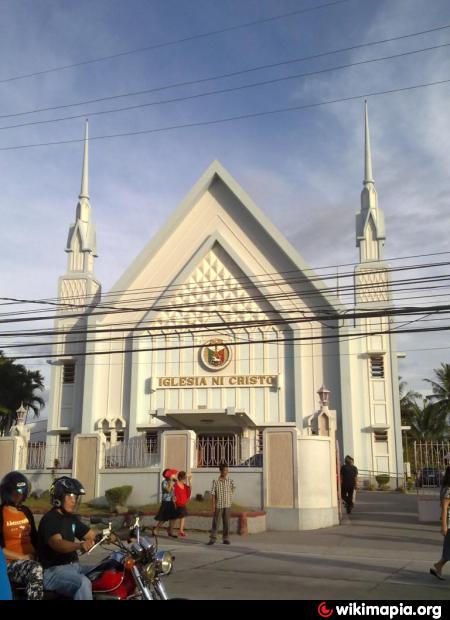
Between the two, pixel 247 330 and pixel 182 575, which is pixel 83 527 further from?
pixel 247 330

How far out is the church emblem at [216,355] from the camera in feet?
101

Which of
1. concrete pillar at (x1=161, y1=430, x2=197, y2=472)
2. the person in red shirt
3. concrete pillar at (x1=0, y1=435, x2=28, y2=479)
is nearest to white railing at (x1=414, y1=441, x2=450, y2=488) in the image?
concrete pillar at (x1=161, y1=430, x2=197, y2=472)

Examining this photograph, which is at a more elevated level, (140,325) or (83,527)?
(140,325)

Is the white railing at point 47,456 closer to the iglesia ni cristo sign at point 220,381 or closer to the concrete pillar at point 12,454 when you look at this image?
the concrete pillar at point 12,454

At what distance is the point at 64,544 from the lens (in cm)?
530

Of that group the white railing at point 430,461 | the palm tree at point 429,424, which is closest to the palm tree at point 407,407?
the palm tree at point 429,424

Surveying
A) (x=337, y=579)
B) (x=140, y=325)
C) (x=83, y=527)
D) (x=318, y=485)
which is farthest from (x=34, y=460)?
(x=83, y=527)

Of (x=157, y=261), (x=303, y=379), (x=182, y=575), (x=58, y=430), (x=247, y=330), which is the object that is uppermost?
(x=157, y=261)

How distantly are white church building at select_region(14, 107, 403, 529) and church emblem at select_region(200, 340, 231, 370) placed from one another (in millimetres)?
51

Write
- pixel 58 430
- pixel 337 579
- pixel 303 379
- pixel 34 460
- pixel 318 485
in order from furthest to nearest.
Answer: pixel 58 430 → pixel 303 379 → pixel 34 460 → pixel 318 485 → pixel 337 579

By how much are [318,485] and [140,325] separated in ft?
55.6

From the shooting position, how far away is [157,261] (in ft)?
110

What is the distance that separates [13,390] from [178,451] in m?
28.4

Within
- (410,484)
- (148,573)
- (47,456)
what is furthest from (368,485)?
(148,573)
